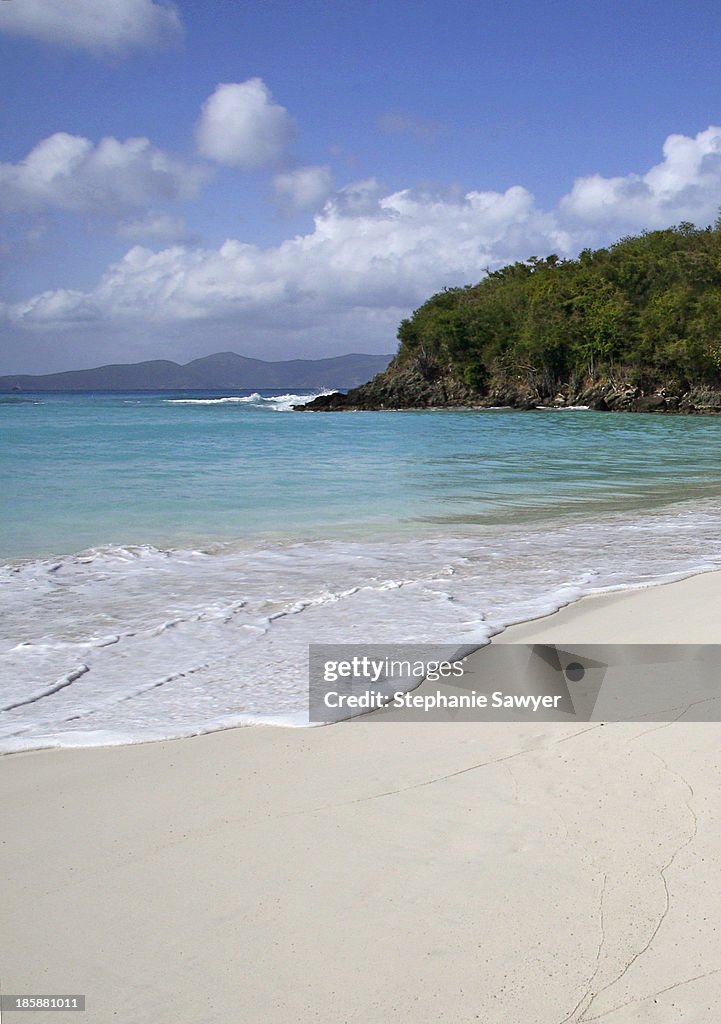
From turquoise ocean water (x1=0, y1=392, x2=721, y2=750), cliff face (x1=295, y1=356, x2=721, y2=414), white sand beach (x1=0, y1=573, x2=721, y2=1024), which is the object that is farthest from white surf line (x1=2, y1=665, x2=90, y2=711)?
cliff face (x1=295, y1=356, x2=721, y2=414)

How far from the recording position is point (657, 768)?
287 cm

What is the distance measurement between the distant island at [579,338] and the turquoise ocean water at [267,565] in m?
38.1

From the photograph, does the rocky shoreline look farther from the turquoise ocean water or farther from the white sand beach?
the white sand beach

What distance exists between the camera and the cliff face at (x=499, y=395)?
51562 millimetres

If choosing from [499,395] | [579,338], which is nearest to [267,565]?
[579,338]

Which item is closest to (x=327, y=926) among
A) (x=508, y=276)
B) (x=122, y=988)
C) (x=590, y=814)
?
Result: (x=122, y=988)

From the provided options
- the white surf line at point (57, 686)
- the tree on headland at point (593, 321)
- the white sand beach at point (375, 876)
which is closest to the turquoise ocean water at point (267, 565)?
the white surf line at point (57, 686)

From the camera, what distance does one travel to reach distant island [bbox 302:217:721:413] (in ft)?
170

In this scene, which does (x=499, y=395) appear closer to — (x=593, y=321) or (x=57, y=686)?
(x=593, y=321)

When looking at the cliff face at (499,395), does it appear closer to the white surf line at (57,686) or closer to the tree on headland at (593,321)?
the tree on headland at (593,321)

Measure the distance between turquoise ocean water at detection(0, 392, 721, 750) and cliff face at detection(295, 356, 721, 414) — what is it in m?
37.0

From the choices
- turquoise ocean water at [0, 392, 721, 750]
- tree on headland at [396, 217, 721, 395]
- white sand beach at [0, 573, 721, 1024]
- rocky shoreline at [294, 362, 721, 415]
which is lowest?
white sand beach at [0, 573, 721, 1024]

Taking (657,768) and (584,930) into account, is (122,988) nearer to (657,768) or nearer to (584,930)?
(584,930)

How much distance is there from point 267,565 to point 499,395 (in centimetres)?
5803
